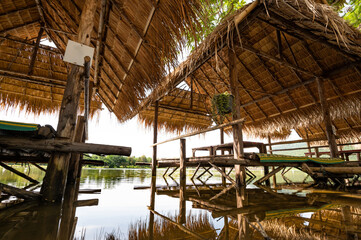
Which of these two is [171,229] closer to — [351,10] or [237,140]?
[237,140]

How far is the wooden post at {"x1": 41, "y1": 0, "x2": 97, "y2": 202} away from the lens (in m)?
2.12

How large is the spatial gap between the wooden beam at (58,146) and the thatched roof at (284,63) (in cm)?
222

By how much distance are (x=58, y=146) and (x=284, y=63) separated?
5.10m

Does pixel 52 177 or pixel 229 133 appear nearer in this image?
pixel 52 177

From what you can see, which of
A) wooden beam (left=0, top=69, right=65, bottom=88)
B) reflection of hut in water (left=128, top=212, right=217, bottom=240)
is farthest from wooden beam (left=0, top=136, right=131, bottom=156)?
wooden beam (left=0, top=69, right=65, bottom=88)

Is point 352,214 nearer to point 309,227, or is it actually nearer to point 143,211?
point 309,227

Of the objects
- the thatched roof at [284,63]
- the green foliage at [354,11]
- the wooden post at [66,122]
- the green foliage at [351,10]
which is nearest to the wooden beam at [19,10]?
the wooden post at [66,122]

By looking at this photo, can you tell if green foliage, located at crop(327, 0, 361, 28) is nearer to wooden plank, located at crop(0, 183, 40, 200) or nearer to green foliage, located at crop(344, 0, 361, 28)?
green foliage, located at crop(344, 0, 361, 28)

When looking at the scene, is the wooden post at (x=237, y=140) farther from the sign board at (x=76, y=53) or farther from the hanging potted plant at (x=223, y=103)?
the sign board at (x=76, y=53)

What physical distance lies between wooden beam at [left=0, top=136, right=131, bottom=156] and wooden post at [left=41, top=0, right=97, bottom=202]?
0.21 metres

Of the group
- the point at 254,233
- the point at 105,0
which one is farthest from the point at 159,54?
the point at 254,233

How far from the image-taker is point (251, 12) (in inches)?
117

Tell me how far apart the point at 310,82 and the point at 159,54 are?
4867 millimetres

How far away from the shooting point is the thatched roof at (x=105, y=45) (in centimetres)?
278
